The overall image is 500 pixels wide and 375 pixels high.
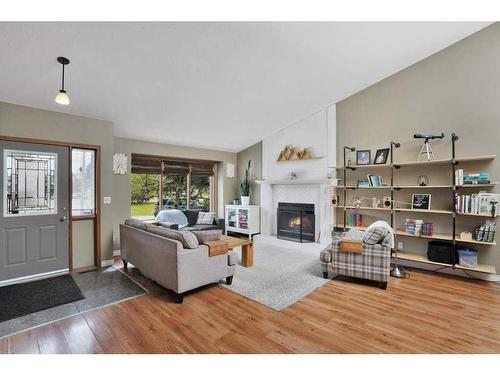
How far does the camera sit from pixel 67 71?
286cm

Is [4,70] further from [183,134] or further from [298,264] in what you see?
[298,264]

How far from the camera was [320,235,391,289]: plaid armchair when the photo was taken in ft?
10.4

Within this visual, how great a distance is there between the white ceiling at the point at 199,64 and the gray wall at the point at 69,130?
0.13 m

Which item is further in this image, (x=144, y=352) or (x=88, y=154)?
(x=88, y=154)

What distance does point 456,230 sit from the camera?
381 centimetres

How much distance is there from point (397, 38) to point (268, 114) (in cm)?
241

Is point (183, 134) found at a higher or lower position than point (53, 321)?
higher

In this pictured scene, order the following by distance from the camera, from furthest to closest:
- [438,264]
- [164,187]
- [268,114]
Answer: [164,187] → [268,114] → [438,264]

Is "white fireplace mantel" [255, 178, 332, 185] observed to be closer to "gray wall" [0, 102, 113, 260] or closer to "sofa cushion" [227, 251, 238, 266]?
"sofa cushion" [227, 251, 238, 266]

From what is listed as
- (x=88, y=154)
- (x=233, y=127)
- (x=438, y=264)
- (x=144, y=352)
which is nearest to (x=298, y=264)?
(x=438, y=264)

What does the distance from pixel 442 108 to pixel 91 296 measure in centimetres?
564

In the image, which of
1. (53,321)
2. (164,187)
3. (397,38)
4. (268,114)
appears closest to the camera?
(53,321)

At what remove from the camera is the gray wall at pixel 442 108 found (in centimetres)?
350

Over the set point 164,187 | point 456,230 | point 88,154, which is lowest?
point 456,230
